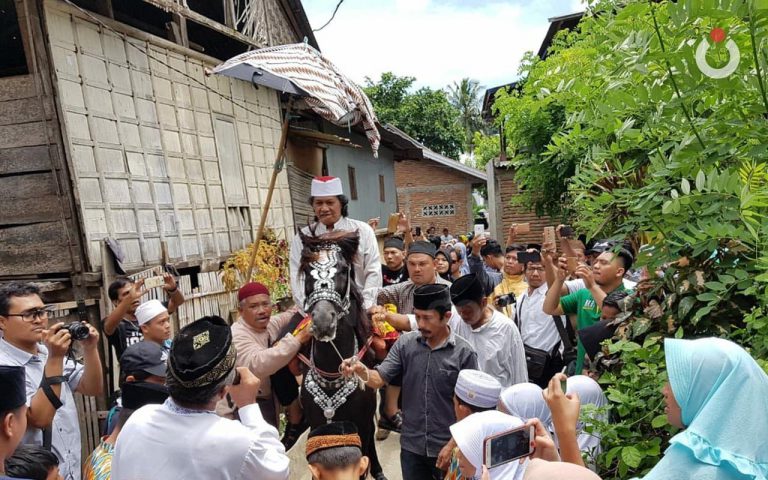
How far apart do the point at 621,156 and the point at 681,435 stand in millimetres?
3112

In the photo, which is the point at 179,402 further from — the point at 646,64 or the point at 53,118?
the point at 53,118

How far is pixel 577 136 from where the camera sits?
11.9 ft

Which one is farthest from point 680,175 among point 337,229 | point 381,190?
point 381,190

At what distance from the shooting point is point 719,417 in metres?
1.83

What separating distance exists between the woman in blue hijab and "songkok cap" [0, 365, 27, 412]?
221 centimetres

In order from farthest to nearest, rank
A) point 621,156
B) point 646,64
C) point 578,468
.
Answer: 1. point 621,156
2. point 646,64
3. point 578,468

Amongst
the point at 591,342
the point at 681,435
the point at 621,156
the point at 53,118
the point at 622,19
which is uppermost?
the point at 53,118

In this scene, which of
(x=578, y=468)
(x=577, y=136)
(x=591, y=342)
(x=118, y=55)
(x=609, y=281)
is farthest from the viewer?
(x=118, y=55)

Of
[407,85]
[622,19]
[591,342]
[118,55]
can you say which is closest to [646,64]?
[622,19]

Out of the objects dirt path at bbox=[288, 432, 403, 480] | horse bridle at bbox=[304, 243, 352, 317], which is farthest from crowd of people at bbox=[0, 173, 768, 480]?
horse bridle at bbox=[304, 243, 352, 317]

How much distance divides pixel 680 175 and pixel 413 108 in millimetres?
30523

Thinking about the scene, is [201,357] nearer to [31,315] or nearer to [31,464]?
[31,464]

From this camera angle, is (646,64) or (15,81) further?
(15,81)

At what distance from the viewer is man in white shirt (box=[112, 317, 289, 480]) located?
93.4 inches
